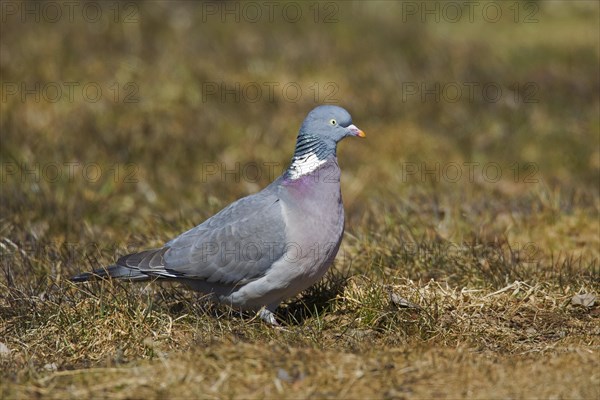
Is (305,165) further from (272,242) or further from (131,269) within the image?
(131,269)

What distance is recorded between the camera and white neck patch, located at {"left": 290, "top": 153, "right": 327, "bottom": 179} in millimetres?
4996

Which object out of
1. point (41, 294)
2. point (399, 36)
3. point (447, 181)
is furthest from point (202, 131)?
point (41, 294)

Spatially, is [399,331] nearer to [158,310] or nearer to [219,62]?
[158,310]

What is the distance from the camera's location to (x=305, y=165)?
5020 mm

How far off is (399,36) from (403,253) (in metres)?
5.30

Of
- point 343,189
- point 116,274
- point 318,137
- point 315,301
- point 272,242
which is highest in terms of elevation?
point 318,137

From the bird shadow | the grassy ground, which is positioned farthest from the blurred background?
the bird shadow

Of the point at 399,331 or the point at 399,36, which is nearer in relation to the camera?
the point at 399,331

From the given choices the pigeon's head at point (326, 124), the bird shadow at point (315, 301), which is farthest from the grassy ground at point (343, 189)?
the pigeon's head at point (326, 124)

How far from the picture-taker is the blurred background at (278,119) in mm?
6492

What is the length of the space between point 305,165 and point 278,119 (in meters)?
3.81

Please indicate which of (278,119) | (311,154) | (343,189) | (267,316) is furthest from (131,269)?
(278,119)

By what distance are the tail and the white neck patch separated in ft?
2.75

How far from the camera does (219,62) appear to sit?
9.55m
